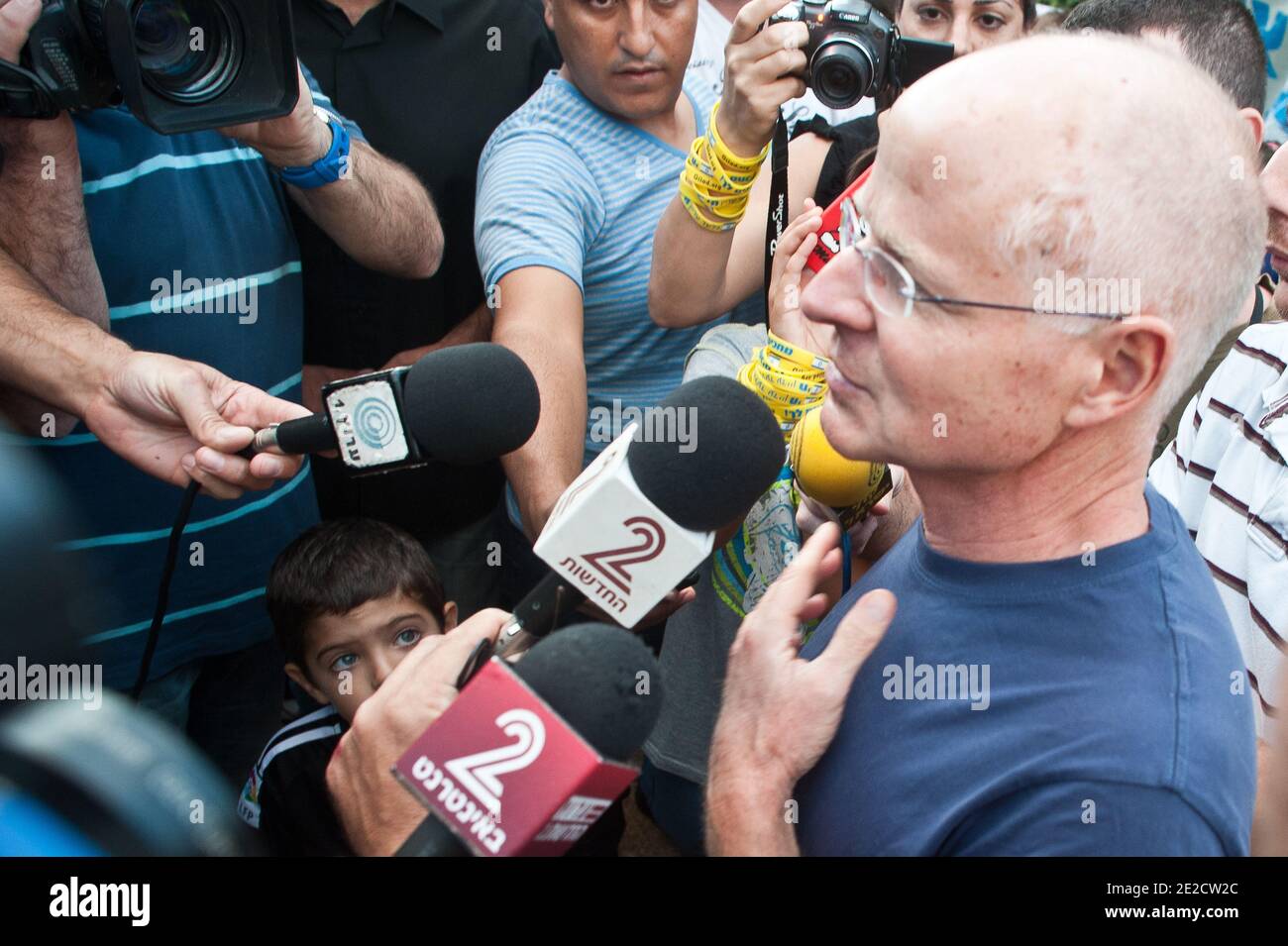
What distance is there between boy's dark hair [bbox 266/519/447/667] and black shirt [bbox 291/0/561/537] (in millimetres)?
319

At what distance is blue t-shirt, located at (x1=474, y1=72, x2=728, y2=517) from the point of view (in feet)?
7.18

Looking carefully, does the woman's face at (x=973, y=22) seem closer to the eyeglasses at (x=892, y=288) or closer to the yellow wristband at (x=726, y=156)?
the yellow wristband at (x=726, y=156)

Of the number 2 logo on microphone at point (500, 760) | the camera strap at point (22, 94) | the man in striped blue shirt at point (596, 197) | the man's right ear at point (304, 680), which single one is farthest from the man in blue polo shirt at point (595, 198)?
the number 2 logo on microphone at point (500, 760)

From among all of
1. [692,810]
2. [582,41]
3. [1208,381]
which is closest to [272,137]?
[582,41]

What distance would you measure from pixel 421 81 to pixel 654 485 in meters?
1.61

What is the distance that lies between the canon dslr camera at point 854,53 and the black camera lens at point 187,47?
0.99 metres

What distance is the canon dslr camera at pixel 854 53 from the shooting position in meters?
2.13

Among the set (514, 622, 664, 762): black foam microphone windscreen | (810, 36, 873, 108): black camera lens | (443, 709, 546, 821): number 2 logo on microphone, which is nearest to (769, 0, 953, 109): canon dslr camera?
(810, 36, 873, 108): black camera lens

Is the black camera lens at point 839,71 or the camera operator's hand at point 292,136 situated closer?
the camera operator's hand at point 292,136

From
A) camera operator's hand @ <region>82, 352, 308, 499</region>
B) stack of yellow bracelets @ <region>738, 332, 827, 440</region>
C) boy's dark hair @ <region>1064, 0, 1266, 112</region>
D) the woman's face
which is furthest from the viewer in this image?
the woman's face

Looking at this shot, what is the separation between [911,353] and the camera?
1.23 metres

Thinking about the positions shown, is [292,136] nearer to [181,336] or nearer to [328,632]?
[181,336]

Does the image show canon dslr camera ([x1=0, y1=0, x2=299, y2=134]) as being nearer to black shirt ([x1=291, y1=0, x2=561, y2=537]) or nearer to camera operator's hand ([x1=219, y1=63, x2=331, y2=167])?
camera operator's hand ([x1=219, y1=63, x2=331, y2=167])

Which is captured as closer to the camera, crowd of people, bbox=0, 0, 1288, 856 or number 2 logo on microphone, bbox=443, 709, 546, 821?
number 2 logo on microphone, bbox=443, 709, 546, 821
